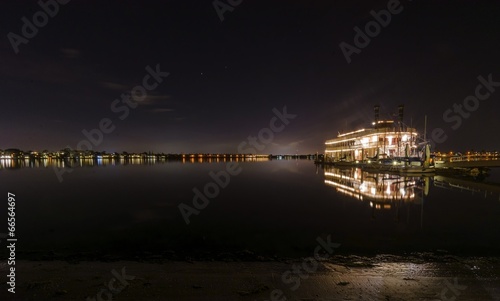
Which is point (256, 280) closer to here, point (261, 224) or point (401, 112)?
point (261, 224)

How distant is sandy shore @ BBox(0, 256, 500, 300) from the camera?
629 cm

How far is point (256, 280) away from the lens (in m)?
7.11

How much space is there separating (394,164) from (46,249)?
5396 cm

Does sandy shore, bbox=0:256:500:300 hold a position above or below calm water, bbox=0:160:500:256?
above

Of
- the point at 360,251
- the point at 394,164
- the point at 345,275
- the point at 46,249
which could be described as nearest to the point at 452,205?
the point at 360,251

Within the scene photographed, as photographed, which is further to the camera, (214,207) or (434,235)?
(214,207)

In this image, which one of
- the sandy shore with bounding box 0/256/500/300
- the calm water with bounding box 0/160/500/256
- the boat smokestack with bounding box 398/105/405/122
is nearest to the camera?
the sandy shore with bounding box 0/256/500/300

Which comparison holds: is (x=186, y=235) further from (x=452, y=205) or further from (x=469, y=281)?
(x=452, y=205)

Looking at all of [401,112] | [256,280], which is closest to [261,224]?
[256,280]

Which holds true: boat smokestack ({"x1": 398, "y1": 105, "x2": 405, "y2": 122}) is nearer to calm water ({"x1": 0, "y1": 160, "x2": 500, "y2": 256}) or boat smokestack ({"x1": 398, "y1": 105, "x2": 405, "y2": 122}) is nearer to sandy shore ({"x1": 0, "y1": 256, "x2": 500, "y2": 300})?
calm water ({"x1": 0, "y1": 160, "x2": 500, "y2": 256})

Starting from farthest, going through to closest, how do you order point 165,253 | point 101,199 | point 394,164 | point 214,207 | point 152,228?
point 394,164, point 101,199, point 214,207, point 152,228, point 165,253

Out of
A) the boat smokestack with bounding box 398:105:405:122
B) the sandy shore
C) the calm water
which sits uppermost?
the boat smokestack with bounding box 398:105:405:122

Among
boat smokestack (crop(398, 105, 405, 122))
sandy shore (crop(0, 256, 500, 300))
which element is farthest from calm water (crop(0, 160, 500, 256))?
boat smokestack (crop(398, 105, 405, 122))

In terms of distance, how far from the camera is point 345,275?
749cm
